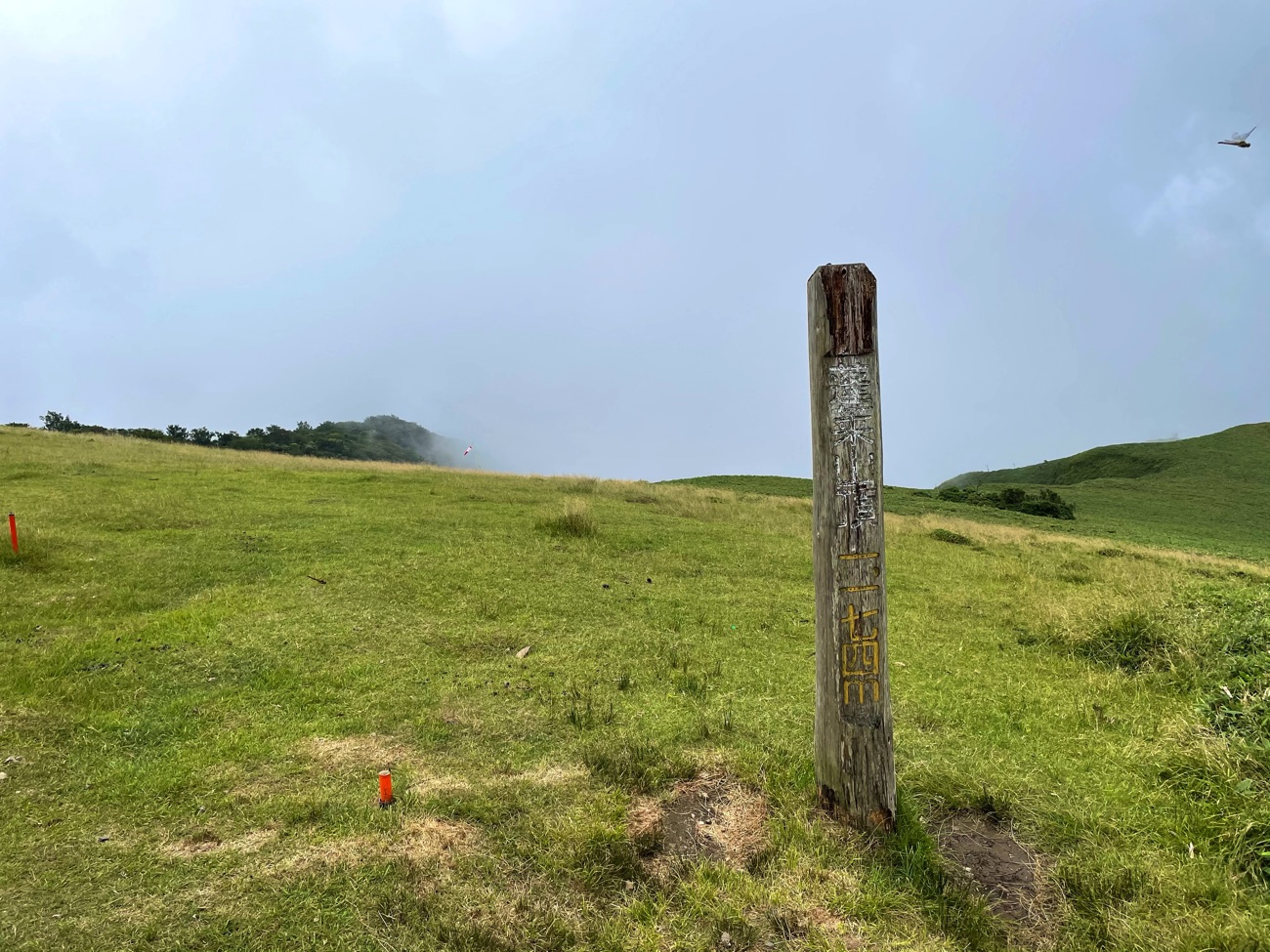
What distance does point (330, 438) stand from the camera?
343 feet

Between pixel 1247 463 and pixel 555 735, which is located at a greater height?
pixel 1247 463

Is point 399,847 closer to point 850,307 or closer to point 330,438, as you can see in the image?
point 850,307

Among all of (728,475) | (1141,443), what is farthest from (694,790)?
(1141,443)

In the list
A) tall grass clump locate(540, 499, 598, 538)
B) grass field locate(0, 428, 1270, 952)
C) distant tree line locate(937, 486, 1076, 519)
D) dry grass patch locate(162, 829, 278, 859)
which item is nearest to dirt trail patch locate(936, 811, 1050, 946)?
grass field locate(0, 428, 1270, 952)

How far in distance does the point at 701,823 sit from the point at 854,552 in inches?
87.3

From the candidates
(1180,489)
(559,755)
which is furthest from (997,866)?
(1180,489)

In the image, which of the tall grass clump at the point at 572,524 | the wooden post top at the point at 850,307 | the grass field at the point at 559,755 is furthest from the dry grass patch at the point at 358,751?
the tall grass clump at the point at 572,524

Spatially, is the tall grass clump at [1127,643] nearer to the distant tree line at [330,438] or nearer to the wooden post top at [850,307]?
the wooden post top at [850,307]

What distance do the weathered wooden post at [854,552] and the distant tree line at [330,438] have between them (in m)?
36.8

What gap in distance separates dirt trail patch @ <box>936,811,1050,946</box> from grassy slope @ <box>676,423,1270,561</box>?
31148 millimetres

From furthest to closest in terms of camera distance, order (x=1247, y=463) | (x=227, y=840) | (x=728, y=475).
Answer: (x=1247, y=463) → (x=728, y=475) → (x=227, y=840)

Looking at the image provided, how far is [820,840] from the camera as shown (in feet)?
14.3

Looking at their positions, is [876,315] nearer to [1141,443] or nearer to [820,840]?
[820,840]

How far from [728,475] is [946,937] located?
48483mm
